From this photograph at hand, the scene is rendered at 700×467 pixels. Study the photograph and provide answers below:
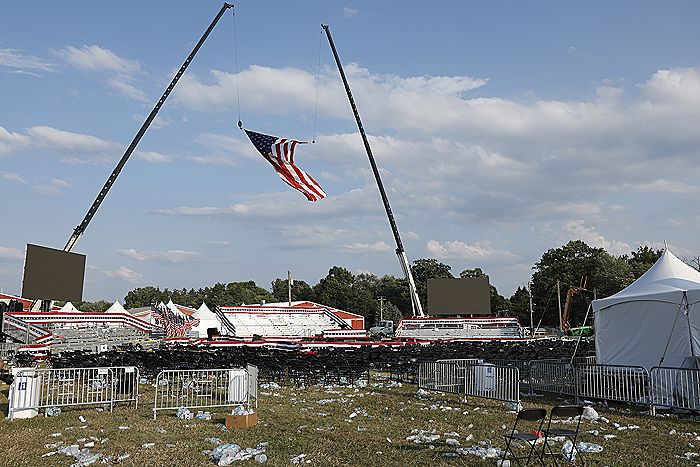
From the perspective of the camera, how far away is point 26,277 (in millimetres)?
34438

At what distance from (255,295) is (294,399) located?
108 meters

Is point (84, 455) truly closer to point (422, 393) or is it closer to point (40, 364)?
point (422, 393)

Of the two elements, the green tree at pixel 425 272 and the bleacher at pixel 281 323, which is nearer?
the bleacher at pixel 281 323

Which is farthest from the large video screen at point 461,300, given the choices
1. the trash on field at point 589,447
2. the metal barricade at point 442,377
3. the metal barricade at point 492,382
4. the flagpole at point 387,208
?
the trash on field at point 589,447

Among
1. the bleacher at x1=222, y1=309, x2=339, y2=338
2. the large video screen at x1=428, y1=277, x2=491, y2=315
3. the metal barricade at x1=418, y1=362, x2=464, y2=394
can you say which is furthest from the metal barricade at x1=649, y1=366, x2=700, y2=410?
the bleacher at x1=222, y1=309, x2=339, y2=338

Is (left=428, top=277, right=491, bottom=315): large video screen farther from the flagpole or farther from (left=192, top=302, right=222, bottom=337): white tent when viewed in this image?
(left=192, top=302, right=222, bottom=337): white tent

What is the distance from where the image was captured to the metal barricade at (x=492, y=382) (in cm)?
1312

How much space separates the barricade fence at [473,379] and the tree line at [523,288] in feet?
184

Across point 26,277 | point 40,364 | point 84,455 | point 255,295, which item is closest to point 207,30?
point 26,277

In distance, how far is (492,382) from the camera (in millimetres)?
13539

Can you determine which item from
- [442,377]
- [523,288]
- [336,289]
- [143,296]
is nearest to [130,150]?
[442,377]

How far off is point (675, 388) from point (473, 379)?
156 inches

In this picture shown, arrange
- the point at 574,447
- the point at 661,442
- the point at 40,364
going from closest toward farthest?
the point at 574,447, the point at 661,442, the point at 40,364

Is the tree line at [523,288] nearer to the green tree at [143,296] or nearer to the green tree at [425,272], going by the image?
the green tree at [425,272]
